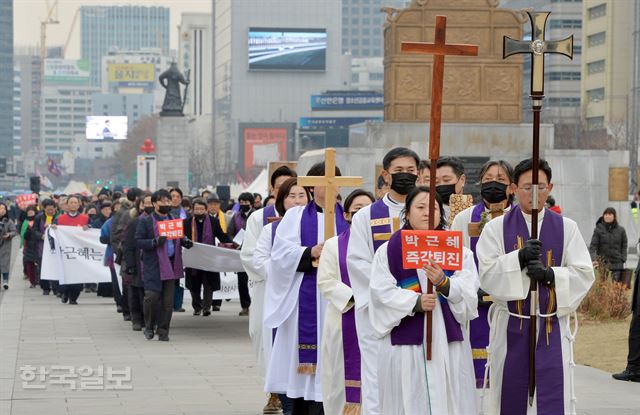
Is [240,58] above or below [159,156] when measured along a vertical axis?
above

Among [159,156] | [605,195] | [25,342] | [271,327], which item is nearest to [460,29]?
[605,195]

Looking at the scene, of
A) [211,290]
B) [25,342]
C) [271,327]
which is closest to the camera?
[271,327]

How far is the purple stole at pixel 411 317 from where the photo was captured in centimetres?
795

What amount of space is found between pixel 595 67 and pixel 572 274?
108753 millimetres

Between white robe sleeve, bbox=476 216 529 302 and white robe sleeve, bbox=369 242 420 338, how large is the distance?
0.51m

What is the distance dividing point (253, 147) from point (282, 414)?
153 meters

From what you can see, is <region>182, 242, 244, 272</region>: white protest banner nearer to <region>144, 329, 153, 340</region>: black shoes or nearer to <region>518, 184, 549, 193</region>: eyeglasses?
<region>144, 329, 153, 340</region>: black shoes

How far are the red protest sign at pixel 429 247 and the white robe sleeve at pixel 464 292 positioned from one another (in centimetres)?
14

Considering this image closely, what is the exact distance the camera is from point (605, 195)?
26391 mm

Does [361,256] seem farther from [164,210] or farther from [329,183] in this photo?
[164,210]

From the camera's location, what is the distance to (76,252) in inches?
985

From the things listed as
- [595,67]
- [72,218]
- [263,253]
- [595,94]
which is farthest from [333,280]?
[595,67]

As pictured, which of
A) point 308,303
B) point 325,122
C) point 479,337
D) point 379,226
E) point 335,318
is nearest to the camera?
point 379,226

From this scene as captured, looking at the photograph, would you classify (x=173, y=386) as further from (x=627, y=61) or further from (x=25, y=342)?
(x=627, y=61)
